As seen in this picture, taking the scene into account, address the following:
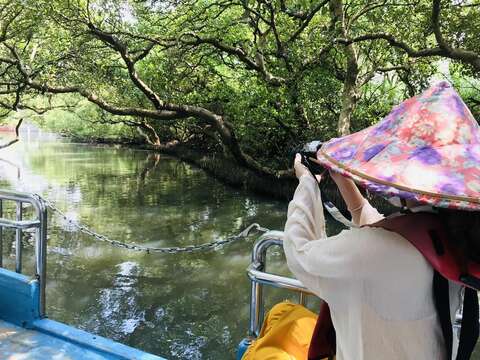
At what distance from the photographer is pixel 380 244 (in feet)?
3.84

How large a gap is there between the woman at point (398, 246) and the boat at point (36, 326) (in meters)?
1.65

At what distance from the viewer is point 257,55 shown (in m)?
11.8

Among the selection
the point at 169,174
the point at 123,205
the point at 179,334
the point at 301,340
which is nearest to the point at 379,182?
the point at 301,340

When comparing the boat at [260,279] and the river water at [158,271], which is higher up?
the boat at [260,279]

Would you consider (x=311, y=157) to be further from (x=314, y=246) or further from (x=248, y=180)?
(x=248, y=180)

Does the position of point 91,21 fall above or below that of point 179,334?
above

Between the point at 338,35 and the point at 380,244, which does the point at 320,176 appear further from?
the point at 338,35

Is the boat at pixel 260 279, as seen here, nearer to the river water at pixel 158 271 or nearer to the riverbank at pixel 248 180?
the river water at pixel 158 271

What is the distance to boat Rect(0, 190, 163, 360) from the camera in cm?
277

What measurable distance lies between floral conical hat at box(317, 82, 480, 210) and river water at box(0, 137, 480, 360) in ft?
13.4

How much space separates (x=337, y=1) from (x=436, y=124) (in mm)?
8570

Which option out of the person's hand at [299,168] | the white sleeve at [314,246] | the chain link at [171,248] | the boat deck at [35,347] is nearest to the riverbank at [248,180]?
the chain link at [171,248]

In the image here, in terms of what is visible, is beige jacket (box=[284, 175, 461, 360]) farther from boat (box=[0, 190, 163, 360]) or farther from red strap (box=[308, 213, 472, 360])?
boat (box=[0, 190, 163, 360])

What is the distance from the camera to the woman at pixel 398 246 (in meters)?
1.17
